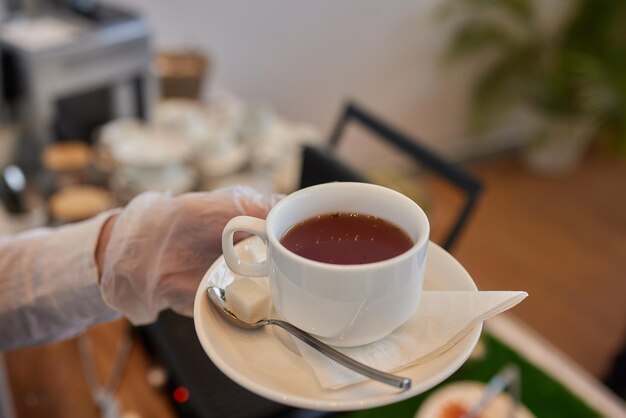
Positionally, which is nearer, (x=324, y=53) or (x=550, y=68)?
(x=324, y=53)

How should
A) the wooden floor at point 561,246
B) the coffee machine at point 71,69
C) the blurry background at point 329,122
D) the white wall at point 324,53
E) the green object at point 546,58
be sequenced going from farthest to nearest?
1. the green object at point 546,58
2. the white wall at point 324,53
3. the wooden floor at point 561,246
4. the coffee machine at point 71,69
5. the blurry background at point 329,122

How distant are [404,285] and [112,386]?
0.75 meters

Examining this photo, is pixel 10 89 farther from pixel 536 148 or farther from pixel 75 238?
pixel 536 148

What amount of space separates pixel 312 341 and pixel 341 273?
0.08 meters

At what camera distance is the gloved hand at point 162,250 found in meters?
0.56

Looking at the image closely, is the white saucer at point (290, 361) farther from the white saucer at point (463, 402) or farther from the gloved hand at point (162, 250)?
the white saucer at point (463, 402)

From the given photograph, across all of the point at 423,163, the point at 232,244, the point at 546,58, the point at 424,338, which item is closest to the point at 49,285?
the point at 232,244

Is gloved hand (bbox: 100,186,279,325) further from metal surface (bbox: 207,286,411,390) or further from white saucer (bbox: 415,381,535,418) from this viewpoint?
white saucer (bbox: 415,381,535,418)

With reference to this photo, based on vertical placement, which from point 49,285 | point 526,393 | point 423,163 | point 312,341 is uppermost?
point 312,341

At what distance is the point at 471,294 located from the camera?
1.58 feet

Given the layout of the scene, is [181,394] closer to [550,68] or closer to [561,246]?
[561,246]

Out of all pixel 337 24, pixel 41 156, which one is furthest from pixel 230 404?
pixel 337 24

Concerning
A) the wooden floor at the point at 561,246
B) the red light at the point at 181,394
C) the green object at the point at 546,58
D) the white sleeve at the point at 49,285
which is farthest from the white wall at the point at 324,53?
the white sleeve at the point at 49,285

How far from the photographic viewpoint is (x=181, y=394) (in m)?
1.00
